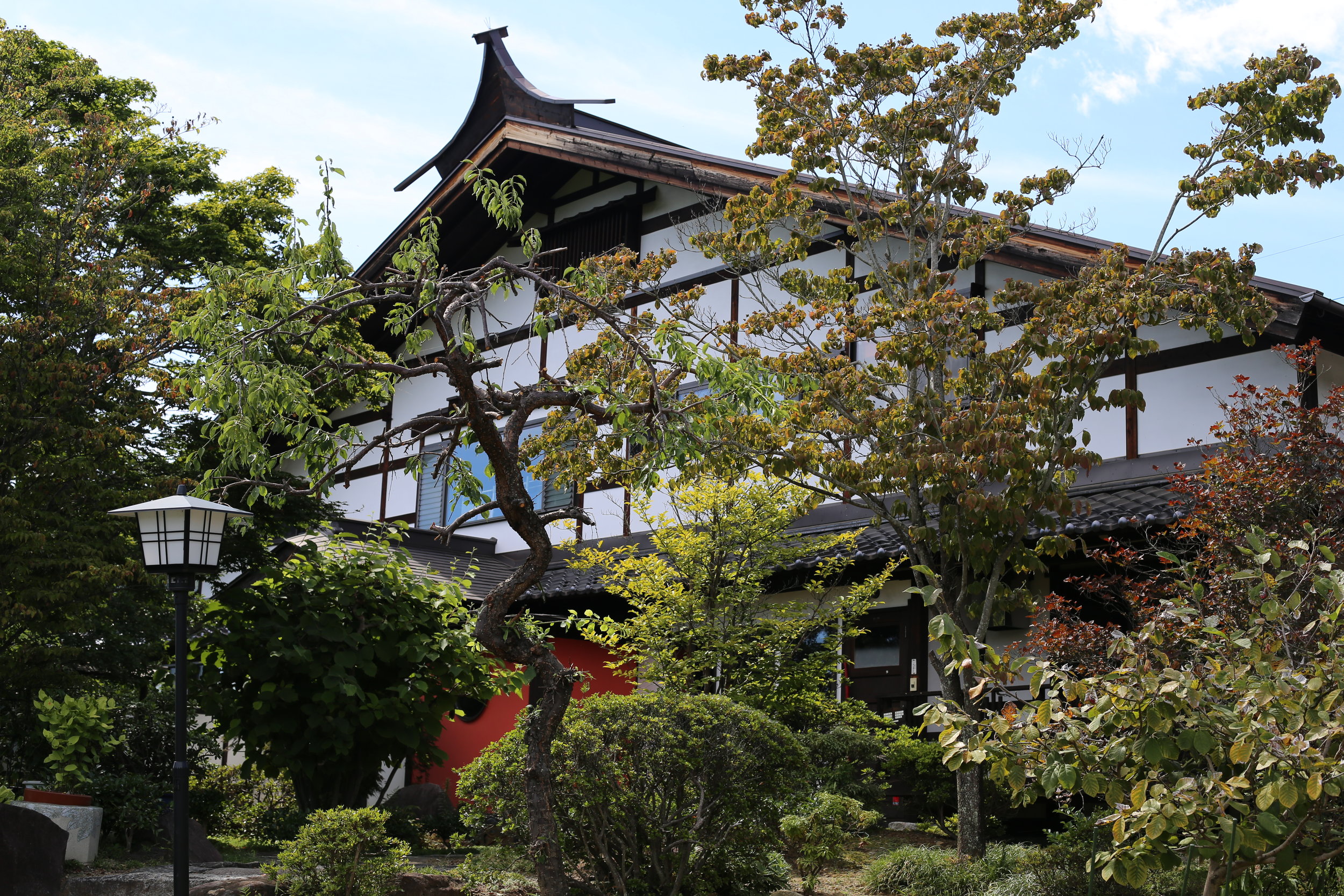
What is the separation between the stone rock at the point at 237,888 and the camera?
7.32 metres

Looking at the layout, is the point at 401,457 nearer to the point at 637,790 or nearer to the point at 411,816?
the point at 411,816

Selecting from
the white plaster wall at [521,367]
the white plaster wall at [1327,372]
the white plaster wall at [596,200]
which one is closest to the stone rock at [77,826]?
the white plaster wall at [521,367]

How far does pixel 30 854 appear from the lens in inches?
306

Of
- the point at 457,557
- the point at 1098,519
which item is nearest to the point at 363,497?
the point at 457,557

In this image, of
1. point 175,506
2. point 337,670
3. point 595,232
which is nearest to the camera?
point 175,506

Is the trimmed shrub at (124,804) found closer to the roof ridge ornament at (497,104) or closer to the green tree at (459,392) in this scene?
the green tree at (459,392)

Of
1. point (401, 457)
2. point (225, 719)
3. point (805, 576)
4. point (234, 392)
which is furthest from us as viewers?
point (401, 457)

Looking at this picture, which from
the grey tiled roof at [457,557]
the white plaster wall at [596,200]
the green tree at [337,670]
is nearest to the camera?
the green tree at [337,670]

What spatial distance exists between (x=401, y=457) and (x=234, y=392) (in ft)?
41.1

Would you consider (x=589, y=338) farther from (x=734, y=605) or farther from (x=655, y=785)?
(x=655, y=785)

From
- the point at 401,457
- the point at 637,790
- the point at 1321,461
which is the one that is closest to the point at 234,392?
the point at 637,790

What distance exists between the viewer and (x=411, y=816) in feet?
38.2

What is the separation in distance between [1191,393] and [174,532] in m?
8.65

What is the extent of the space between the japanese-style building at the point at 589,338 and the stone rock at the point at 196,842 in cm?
297
